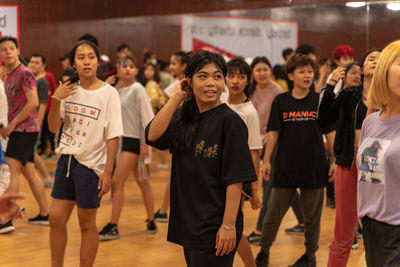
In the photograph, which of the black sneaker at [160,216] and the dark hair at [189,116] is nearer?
the dark hair at [189,116]

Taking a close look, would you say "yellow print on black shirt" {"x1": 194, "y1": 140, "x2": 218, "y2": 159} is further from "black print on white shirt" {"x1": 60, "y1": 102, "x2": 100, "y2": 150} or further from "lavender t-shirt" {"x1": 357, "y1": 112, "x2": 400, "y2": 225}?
"black print on white shirt" {"x1": 60, "y1": 102, "x2": 100, "y2": 150}

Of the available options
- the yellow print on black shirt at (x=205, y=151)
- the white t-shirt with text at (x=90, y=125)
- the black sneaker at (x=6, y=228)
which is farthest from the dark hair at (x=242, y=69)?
the black sneaker at (x=6, y=228)

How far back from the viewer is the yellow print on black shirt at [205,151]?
295cm

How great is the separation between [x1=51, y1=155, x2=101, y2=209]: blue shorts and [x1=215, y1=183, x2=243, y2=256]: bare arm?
1.61 meters

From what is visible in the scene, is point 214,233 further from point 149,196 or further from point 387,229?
point 149,196

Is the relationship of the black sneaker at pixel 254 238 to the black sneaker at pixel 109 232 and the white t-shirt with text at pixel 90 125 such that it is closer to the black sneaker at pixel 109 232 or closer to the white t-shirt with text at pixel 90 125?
the black sneaker at pixel 109 232

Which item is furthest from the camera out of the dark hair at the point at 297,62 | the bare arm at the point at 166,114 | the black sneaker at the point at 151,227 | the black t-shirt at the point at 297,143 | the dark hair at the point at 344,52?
the dark hair at the point at 344,52

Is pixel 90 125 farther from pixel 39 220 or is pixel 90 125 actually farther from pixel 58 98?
pixel 39 220

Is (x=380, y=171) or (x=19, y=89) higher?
(x=19, y=89)

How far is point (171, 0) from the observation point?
430 inches

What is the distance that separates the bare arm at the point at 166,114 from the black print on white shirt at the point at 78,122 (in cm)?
133

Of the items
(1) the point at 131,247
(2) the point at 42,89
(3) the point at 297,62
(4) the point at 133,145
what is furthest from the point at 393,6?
(2) the point at 42,89

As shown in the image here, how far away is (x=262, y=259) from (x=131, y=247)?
1.34 meters

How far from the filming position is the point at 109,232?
5.98 metres
